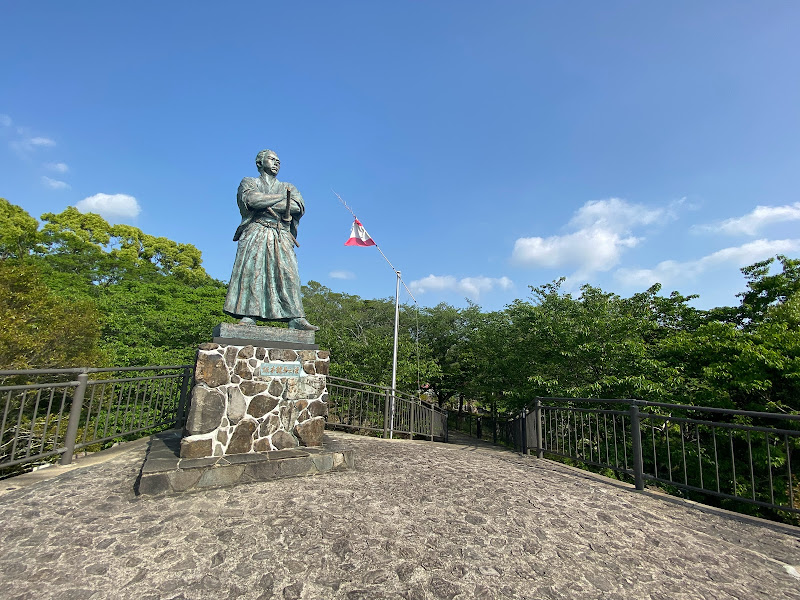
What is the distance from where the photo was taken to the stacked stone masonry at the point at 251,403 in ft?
13.5

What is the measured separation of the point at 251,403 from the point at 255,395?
0.34 feet

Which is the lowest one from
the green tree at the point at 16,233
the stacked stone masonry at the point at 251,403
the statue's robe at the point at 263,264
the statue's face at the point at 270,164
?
the stacked stone masonry at the point at 251,403

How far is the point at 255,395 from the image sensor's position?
4.54m

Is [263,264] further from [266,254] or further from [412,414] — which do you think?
[412,414]

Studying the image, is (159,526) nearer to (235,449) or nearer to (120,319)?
(235,449)

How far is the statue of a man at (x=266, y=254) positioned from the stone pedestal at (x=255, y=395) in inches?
16.2

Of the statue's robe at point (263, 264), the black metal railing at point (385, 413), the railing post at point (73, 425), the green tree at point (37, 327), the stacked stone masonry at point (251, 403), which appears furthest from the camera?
the black metal railing at point (385, 413)

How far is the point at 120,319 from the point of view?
43.8 ft

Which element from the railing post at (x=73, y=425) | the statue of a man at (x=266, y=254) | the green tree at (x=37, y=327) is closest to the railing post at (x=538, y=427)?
the statue of a man at (x=266, y=254)

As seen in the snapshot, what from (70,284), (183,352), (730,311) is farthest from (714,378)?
(70,284)

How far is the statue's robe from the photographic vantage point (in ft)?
16.4

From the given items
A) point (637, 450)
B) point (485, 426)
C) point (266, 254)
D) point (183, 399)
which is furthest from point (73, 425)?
point (485, 426)

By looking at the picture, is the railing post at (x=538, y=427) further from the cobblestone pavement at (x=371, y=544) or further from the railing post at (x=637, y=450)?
the cobblestone pavement at (x=371, y=544)

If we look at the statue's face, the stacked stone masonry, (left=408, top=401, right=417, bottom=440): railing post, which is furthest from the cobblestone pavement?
(left=408, top=401, right=417, bottom=440): railing post
